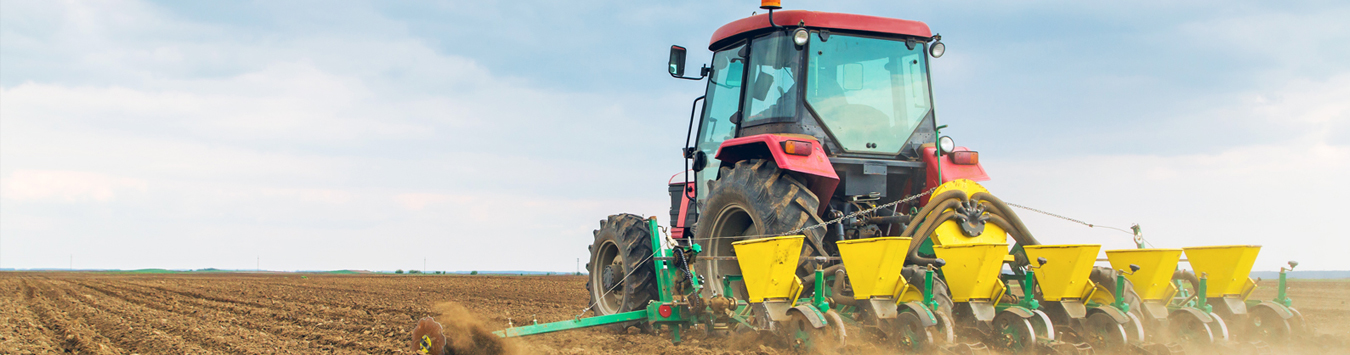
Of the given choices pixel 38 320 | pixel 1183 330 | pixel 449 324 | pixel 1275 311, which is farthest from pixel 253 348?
pixel 1275 311

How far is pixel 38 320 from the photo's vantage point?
10219 mm

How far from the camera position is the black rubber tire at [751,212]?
17.3ft

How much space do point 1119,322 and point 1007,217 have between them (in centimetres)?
112

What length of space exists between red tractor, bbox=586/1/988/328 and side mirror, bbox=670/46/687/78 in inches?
12.7

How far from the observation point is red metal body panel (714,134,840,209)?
5.42 meters

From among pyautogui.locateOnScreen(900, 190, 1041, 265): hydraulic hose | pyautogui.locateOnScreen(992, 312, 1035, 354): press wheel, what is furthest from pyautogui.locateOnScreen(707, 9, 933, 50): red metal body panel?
pyautogui.locateOnScreen(992, 312, 1035, 354): press wheel

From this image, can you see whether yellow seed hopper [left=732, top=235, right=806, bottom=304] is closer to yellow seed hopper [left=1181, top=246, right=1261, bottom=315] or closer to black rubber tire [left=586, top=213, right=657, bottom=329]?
black rubber tire [left=586, top=213, right=657, bottom=329]

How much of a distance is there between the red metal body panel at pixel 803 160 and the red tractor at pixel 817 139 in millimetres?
10

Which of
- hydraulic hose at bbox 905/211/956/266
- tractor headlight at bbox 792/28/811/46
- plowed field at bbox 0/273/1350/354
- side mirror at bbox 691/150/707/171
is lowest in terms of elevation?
plowed field at bbox 0/273/1350/354

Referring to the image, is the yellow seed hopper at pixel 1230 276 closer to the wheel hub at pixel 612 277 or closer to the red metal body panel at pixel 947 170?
the red metal body panel at pixel 947 170

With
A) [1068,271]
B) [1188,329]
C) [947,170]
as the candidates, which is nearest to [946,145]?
[947,170]

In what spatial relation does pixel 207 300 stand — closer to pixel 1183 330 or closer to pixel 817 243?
pixel 817 243

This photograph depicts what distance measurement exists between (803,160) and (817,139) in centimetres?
63

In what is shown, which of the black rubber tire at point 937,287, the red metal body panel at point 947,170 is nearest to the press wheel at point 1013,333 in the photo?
the black rubber tire at point 937,287
